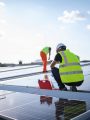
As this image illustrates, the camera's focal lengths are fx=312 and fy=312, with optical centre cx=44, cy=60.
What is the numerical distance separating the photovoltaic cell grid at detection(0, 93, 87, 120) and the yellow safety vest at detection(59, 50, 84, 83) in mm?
969

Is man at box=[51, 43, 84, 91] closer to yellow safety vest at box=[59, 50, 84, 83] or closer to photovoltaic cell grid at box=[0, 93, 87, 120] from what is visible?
yellow safety vest at box=[59, 50, 84, 83]

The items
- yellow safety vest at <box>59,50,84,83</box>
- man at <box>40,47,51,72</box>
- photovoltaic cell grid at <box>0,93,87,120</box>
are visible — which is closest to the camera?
photovoltaic cell grid at <box>0,93,87,120</box>

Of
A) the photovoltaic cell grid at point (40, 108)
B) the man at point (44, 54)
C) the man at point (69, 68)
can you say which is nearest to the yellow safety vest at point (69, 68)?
the man at point (69, 68)

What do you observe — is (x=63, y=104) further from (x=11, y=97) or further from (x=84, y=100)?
(x=11, y=97)

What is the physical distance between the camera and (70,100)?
6.84 meters

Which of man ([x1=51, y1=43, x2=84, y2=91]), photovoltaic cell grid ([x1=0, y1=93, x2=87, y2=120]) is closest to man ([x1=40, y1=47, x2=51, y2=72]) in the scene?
man ([x1=51, y1=43, x2=84, y2=91])

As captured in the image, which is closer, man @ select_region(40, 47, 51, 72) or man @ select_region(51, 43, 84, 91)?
man @ select_region(51, 43, 84, 91)

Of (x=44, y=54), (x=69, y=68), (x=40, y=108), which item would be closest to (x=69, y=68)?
(x=69, y=68)

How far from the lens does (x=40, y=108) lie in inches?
251

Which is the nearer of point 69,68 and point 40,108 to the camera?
point 40,108

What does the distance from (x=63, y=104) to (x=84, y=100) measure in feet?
1.60

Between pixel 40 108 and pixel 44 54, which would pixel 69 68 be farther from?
pixel 44 54

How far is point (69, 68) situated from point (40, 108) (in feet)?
6.90

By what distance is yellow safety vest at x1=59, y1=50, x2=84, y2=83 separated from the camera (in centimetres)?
818
